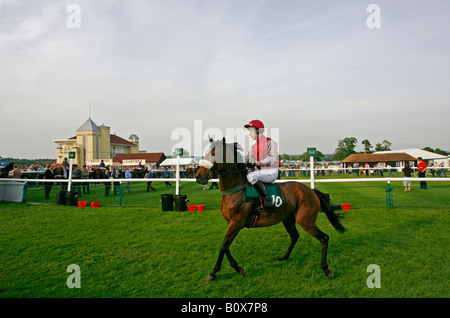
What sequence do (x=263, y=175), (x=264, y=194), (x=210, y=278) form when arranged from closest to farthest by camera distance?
(x=210, y=278) < (x=264, y=194) < (x=263, y=175)

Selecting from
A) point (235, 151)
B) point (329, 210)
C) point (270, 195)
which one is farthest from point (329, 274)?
point (235, 151)

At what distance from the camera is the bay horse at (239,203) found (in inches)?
173

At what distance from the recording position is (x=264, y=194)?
15.3 ft

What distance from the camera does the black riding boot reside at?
4.62 metres

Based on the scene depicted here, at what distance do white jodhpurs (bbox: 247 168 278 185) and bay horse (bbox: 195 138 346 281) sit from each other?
131mm

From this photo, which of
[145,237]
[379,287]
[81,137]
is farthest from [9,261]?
[81,137]

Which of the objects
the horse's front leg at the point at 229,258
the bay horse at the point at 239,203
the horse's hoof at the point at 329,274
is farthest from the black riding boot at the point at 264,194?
the horse's hoof at the point at 329,274

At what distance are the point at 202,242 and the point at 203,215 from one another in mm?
2679

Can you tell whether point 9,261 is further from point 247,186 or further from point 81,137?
point 81,137

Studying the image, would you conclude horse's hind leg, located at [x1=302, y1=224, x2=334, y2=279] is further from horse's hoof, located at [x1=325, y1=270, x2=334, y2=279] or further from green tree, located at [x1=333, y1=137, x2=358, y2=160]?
green tree, located at [x1=333, y1=137, x2=358, y2=160]

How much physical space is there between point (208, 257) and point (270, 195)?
5.91 feet

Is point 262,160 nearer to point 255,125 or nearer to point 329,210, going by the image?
point 255,125

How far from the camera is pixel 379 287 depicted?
12.8 feet

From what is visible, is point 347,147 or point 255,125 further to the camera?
point 347,147
